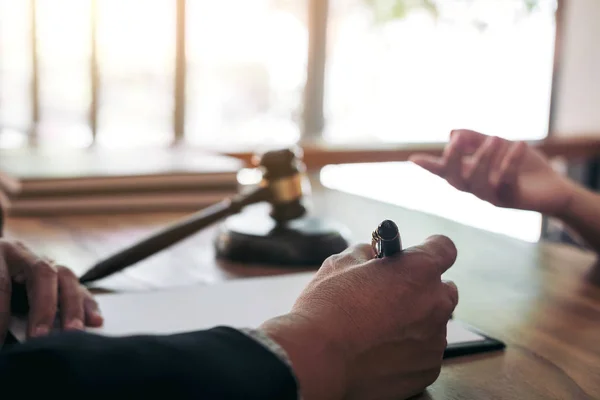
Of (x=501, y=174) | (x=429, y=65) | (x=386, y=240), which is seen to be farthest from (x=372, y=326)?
(x=429, y=65)

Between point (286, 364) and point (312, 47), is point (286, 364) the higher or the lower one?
the lower one

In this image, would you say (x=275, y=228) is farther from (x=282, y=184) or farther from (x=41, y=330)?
(x=41, y=330)

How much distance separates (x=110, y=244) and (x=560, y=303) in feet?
2.42

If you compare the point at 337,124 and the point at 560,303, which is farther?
the point at 337,124

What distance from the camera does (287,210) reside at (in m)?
1.18

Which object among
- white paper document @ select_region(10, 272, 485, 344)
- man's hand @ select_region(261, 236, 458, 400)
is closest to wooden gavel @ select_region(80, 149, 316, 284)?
white paper document @ select_region(10, 272, 485, 344)

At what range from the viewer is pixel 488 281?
1.08 m

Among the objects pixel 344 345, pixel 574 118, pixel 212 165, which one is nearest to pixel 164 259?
pixel 212 165

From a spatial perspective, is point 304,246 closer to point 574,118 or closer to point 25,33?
point 25,33

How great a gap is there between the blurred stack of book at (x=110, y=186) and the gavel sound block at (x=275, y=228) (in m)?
0.37

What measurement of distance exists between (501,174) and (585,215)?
0.17 metres

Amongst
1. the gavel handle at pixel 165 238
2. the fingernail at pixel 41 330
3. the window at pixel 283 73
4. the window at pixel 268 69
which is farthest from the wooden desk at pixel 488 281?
the window at pixel 268 69

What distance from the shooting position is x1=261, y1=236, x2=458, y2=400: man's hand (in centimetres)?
58

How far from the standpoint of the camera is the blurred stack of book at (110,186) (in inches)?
59.1
